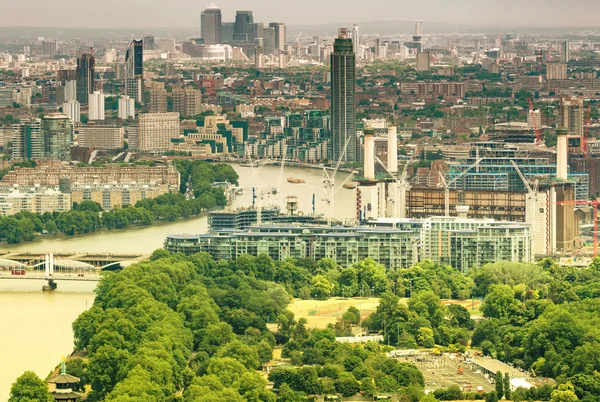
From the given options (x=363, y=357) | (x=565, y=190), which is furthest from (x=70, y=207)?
(x=363, y=357)

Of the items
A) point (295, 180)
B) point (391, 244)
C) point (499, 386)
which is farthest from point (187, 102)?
point (499, 386)

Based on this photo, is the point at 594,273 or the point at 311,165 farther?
the point at 311,165

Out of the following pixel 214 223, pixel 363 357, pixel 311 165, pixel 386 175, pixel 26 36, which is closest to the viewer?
pixel 363 357

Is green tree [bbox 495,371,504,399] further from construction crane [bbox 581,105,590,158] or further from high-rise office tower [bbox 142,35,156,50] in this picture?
high-rise office tower [bbox 142,35,156,50]

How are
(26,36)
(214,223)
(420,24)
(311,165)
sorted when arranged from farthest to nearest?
1. (26,36)
2. (420,24)
3. (311,165)
4. (214,223)

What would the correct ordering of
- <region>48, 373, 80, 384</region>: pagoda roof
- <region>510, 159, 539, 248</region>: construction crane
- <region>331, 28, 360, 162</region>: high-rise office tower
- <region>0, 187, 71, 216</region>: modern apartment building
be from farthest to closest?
1. <region>331, 28, 360, 162</region>: high-rise office tower
2. <region>0, 187, 71, 216</region>: modern apartment building
3. <region>510, 159, 539, 248</region>: construction crane
4. <region>48, 373, 80, 384</region>: pagoda roof

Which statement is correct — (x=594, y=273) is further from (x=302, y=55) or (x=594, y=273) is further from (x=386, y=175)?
(x=302, y=55)

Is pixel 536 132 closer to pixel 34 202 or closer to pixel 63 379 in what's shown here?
pixel 34 202

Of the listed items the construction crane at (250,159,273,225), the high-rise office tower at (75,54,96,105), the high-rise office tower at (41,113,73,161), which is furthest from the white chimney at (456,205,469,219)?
the high-rise office tower at (75,54,96,105)
